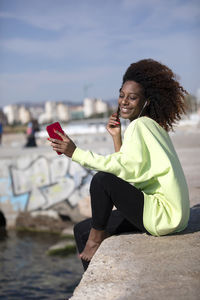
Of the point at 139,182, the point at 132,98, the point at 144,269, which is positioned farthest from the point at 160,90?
the point at 144,269

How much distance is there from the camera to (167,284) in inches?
77.9

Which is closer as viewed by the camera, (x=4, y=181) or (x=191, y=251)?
(x=191, y=251)

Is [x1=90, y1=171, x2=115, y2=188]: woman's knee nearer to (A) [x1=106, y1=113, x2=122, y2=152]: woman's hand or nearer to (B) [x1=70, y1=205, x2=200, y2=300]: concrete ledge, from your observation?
(B) [x1=70, y1=205, x2=200, y2=300]: concrete ledge

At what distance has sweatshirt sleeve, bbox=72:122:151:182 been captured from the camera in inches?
100

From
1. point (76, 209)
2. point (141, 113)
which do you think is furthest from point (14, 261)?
point (141, 113)

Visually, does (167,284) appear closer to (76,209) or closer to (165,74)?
(165,74)

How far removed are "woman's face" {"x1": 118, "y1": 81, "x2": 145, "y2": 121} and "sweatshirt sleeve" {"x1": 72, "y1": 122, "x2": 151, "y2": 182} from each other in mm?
360

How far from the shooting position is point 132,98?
2930 millimetres

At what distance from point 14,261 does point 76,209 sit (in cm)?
239

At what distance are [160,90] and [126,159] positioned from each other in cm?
71

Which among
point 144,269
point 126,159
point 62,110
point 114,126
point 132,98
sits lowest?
point 62,110

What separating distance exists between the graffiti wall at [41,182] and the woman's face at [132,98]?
8411 mm

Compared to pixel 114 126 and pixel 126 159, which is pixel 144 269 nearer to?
pixel 126 159

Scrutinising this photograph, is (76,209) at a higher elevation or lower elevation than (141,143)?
lower
